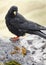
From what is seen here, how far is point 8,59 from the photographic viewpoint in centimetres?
430

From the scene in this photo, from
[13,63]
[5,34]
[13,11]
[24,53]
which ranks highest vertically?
[5,34]

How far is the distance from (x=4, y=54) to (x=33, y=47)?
606mm

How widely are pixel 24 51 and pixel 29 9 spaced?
2.14 metres

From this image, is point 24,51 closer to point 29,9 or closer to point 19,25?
point 19,25

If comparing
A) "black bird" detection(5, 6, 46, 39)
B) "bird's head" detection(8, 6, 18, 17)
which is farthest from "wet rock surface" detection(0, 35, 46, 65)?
"bird's head" detection(8, 6, 18, 17)

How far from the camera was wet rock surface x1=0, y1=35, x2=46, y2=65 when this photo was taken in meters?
4.36

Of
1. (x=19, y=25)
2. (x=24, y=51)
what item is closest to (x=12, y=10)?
(x=19, y=25)

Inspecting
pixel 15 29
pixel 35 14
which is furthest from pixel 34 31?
pixel 35 14

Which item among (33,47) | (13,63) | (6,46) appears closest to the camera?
(13,63)

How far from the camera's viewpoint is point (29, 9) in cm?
659

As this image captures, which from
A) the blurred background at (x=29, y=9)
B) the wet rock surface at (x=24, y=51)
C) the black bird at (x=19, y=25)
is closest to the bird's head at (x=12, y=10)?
the black bird at (x=19, y=25)

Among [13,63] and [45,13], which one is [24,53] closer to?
[13,63]

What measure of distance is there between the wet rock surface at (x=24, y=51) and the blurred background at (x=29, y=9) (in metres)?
1.26

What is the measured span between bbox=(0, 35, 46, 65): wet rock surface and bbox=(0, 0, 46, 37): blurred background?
1261mm
